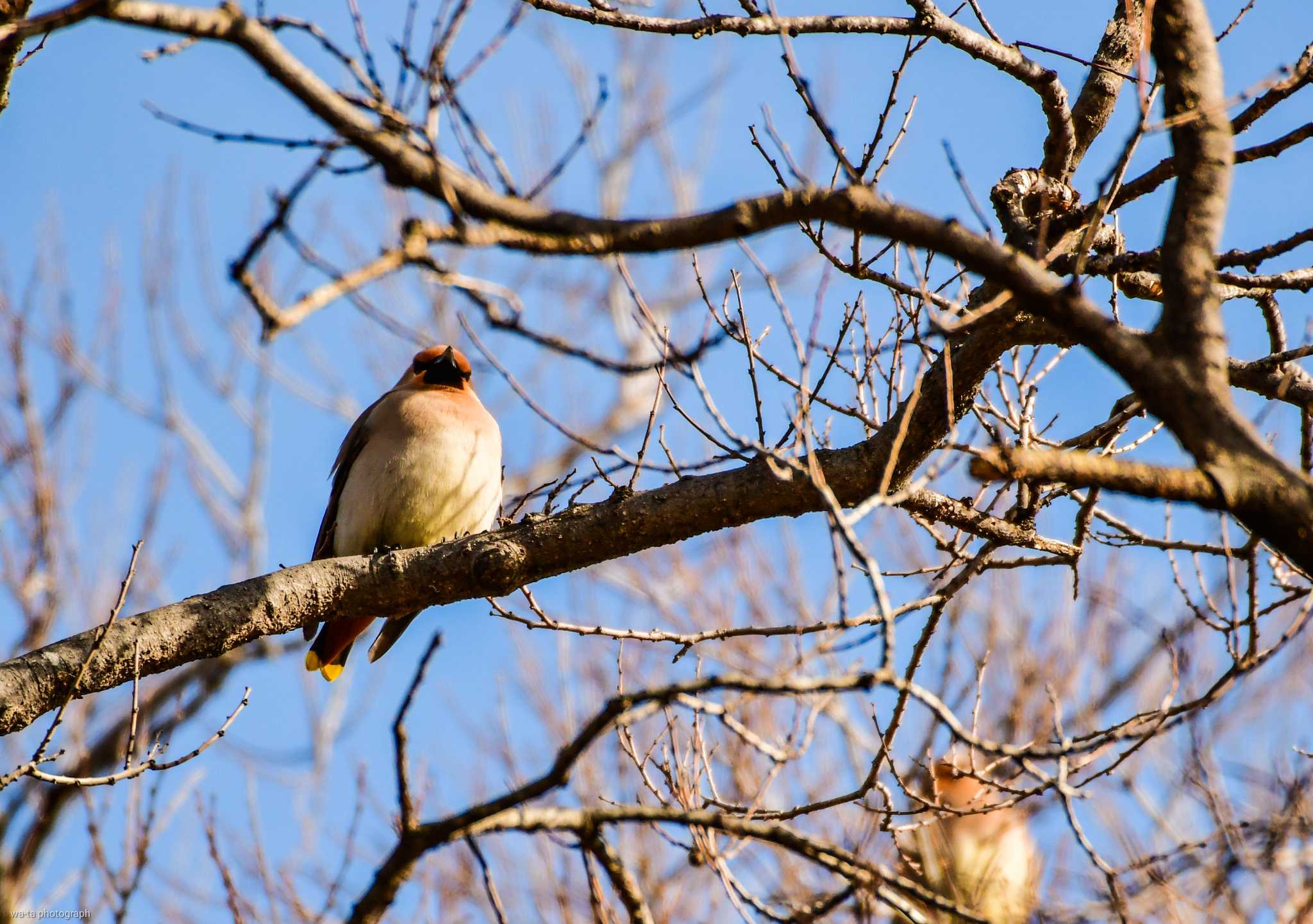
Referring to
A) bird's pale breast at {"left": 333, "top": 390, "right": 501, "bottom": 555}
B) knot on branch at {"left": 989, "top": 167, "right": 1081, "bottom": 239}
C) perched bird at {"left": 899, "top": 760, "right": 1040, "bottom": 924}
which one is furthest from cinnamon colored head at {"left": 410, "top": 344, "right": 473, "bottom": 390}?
knot on branch at {"left": 989, "top": 167, "right": 1081, "bottom": 239}

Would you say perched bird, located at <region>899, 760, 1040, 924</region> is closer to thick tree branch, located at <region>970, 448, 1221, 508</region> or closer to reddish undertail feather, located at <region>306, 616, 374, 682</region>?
reddish undertail feather, located at <region>306, 616, 374, 682</region>

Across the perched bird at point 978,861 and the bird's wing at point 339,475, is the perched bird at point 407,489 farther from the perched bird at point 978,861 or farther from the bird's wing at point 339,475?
the perched bird at point 978,861

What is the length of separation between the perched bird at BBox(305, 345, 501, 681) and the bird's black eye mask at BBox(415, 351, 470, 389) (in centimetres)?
52

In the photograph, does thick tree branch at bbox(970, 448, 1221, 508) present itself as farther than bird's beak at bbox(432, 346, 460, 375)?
No

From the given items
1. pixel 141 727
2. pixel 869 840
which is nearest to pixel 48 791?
pixel 141 727

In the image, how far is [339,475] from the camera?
5.83 metres

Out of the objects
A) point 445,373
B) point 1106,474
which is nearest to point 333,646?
Answer: point 445,373

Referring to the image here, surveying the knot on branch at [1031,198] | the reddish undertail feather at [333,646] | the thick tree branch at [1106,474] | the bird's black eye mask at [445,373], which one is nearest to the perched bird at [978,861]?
the knot on branch at [1031,198]

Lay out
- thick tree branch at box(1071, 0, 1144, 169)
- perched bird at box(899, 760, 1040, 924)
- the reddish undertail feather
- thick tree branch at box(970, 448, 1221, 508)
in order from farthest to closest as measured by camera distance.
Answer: the reddish undertail feather < perched bird at box(899, 760, 1040, 924) < thick tree branch at box(1071, 0, 1144, 169) < thick tree branch at box(970, 448, 1221, 508)

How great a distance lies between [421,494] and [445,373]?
119cm

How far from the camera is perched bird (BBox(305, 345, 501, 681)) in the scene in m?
5.26

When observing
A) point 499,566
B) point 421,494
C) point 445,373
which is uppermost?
point 445,373

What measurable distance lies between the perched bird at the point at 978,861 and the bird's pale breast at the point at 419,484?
215 cm

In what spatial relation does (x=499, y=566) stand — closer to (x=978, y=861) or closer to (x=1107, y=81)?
(x=1107, y=81)
